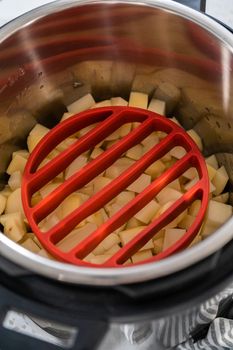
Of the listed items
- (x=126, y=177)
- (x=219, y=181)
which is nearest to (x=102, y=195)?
(x=126, y=177)

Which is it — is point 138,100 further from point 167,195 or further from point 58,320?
point 58,320

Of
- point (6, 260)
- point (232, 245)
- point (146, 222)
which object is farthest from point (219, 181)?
point (6, 260)

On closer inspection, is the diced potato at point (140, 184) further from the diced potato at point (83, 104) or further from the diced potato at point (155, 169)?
the diced potato at point (83, 104)

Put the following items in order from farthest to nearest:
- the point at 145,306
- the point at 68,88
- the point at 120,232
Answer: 1. the point at 68,88
2. the point at 120,232
3. the point at 145,306

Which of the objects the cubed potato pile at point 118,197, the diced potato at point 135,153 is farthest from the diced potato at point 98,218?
the diced potato at point 135,153

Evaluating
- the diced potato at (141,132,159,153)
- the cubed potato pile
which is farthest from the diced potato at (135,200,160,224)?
the diced potato at (141,132,159,153)

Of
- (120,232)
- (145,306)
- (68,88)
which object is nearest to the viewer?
(145,306)

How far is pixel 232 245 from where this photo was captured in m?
0.58

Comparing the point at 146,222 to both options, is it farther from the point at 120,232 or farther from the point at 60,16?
the point at 60,16

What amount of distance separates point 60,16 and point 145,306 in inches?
16.8

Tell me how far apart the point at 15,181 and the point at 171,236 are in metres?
0.25

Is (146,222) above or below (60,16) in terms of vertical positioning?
below

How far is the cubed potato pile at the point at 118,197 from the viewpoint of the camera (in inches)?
28.8

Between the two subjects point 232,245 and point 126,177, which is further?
point 126,177
